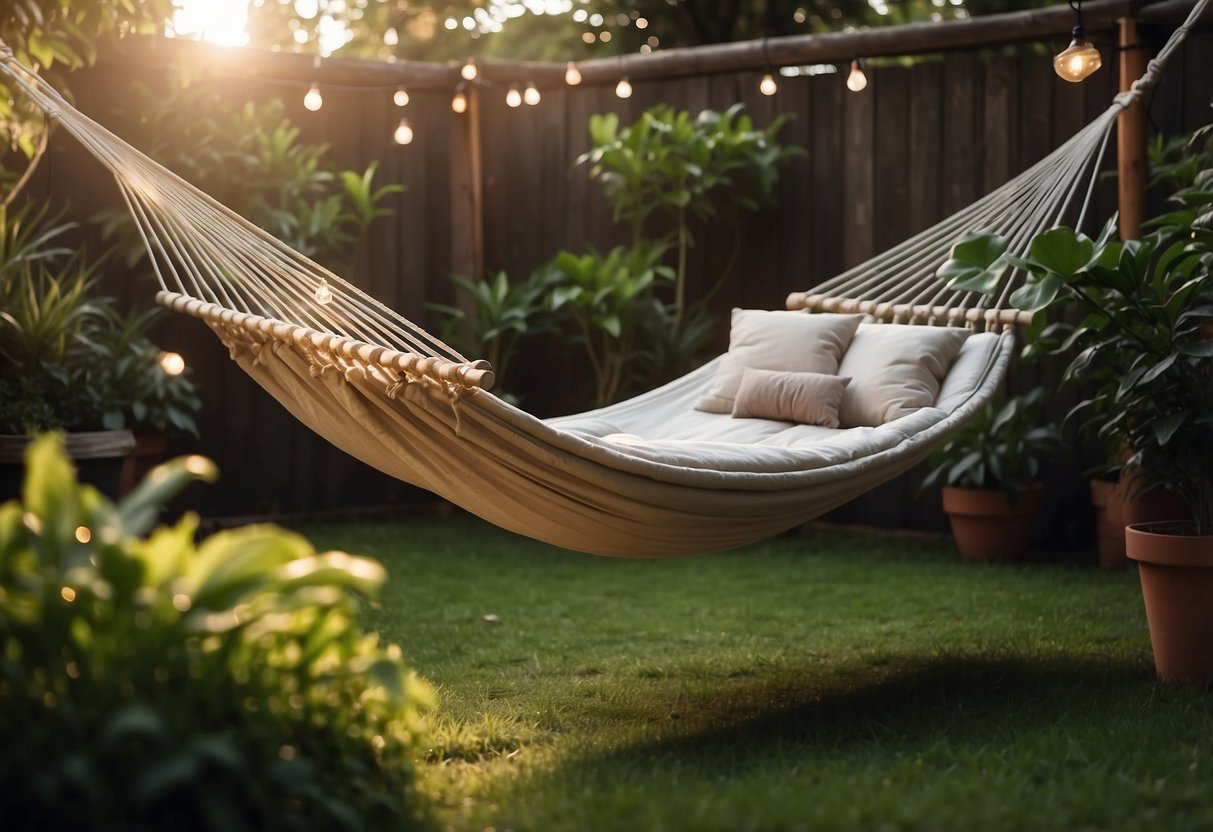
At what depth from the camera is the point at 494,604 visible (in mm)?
Result: 3502

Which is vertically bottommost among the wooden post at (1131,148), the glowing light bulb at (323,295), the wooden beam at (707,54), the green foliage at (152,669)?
the green foliage at (152,669)

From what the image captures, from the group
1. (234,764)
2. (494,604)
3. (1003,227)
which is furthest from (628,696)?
(1003,227)

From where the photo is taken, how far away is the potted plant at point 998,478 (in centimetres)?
391

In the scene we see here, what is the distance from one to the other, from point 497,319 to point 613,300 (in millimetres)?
439

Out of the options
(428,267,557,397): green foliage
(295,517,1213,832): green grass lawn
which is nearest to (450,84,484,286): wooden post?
(428,267,557,397): green foliage

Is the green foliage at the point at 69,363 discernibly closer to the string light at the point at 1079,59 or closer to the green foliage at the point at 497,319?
the green foliage at the point at 497,319

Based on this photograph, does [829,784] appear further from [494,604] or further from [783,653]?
[494,604]

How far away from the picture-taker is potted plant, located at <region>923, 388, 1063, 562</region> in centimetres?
391

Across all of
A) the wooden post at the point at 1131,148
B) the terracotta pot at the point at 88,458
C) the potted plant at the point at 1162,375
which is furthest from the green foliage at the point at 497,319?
the potted plant at the point at 1162,375

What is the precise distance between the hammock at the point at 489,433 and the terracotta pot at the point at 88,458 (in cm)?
94

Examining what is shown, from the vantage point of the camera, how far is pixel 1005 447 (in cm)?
396

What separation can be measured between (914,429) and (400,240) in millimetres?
2729

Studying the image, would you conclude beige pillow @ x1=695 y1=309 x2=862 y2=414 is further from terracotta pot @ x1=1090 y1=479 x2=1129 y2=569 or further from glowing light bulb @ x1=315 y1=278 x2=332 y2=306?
glowing light bulb @ x1=315 y1=278 x2=332 y2=306

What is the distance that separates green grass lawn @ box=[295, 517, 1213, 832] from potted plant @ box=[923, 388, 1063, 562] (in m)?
0.11
